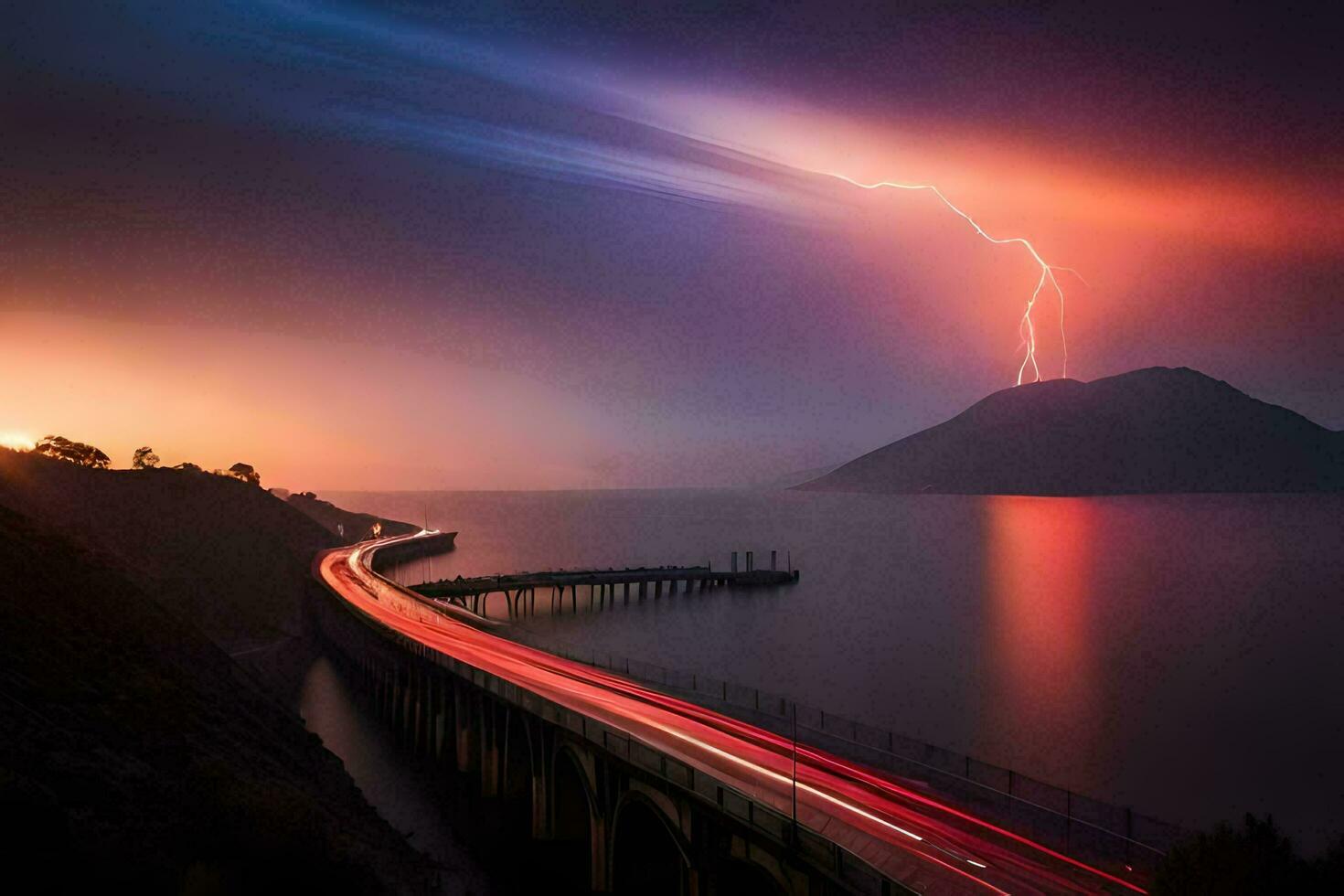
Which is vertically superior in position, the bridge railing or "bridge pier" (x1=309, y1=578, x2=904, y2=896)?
the bridge railing

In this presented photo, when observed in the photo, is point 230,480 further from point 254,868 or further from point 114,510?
point 254,868

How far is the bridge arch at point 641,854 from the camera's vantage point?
28984 millimetres

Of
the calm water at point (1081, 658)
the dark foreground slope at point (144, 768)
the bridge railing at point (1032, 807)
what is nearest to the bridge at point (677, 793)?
the bridge railing at point (1032, 807)

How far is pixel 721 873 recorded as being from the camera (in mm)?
23531

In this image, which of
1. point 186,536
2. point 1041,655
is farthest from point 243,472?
point 1041,655

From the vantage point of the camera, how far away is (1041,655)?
3086 inches

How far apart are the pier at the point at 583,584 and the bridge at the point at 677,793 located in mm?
45261

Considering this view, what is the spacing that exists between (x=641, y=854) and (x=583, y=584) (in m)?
82.5

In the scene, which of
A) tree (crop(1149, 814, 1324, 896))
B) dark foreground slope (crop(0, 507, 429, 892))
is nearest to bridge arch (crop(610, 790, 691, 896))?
dark foreground slope (crop(0, 507, 429, 892))

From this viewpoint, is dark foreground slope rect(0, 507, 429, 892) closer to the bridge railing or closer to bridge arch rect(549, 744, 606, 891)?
bridge arch rect(549, 744, 606, 891)

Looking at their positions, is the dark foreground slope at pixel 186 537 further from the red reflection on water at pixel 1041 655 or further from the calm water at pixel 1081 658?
the red reflection on water at pixel 1041 655

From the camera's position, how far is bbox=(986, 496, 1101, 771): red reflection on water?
183 ft

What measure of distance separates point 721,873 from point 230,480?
4967 inches

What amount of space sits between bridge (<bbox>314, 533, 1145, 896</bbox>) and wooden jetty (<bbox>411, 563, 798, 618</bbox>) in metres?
45.0
